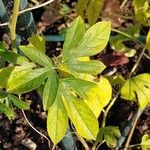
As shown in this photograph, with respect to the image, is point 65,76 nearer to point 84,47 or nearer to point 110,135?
point 84,47

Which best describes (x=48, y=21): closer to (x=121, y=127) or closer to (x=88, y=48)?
(x=121, y=127)

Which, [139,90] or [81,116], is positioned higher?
[81,116]

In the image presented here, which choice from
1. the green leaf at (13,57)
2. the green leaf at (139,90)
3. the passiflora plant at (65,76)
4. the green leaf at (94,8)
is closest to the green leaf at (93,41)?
the passiflora plant at (65,76)

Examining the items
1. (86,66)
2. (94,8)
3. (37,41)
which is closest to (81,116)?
(86,66)

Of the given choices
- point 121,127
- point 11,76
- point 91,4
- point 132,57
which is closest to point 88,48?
point 11,76

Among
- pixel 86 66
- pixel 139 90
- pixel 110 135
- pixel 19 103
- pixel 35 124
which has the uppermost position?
pixel 86 66

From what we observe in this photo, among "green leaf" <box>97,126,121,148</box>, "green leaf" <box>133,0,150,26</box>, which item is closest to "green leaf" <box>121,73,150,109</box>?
"green leaf" <box>97,126,121,148</box>

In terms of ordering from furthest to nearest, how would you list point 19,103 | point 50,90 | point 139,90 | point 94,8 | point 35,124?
point 35,124 < point 94,8 < point 139,90 < point 19,103 < point 50,90
